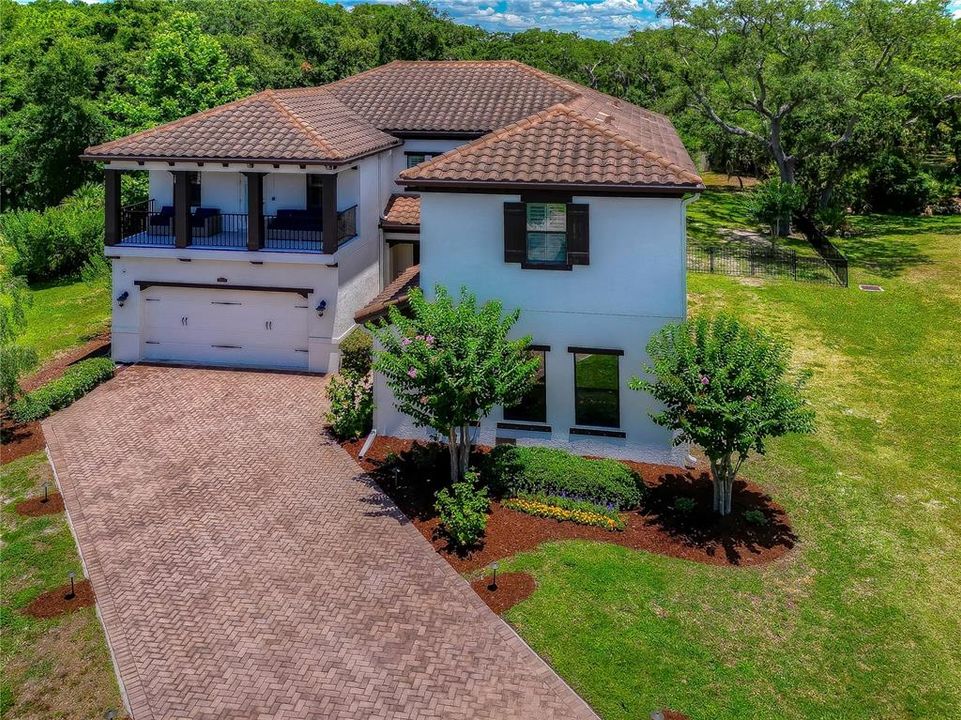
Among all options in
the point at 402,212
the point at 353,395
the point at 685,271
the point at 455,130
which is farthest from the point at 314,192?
the point at 685,271

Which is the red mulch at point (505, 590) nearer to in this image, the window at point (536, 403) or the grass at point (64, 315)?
the window at point (536, 403)

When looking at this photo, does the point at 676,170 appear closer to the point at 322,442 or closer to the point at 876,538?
the point at 876,538

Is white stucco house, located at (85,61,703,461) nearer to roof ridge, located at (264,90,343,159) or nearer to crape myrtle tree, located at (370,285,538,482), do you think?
roof ridge, located at (264,90,343,159)

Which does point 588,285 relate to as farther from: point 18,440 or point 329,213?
point 18,440

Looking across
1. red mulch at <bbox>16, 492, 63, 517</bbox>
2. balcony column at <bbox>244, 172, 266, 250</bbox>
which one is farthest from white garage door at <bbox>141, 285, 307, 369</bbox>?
red mulch at <bbox>16, 492, 63, 517</bbox>

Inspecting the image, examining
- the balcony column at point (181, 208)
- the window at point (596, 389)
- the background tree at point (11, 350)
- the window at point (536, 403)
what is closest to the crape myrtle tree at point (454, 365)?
the window at point (536, 403)
